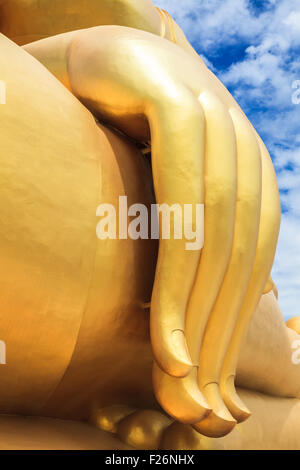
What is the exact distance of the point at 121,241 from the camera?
142 centimetres

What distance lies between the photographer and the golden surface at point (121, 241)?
4.08ft

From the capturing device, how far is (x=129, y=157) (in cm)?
156

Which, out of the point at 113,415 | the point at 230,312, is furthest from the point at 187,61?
the point at 113,415

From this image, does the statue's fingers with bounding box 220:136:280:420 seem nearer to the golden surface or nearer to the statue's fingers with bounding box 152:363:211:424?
the golden surface

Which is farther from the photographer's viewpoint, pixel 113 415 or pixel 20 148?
pixel 113 415

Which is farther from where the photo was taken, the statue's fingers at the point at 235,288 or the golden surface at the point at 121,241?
the statue's fingers at the point at 235,288

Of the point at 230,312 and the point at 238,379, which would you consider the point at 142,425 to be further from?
the point at 238,379

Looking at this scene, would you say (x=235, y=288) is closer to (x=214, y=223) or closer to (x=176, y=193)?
(x=214, y=223)

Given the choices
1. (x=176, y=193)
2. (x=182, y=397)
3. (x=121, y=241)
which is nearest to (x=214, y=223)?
(x=176, y=193)

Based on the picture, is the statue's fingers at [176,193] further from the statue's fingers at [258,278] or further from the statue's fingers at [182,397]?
the statue's fingers at [258,278]

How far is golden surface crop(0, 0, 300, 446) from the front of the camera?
4.08 ft

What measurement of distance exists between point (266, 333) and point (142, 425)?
808mm

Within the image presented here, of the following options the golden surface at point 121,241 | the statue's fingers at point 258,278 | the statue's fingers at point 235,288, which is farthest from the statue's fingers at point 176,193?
the statue's fingers at point 258,278

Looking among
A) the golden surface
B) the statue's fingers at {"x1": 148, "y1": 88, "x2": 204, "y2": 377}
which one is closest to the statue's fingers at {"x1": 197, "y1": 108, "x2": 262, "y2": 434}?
the golden surface
